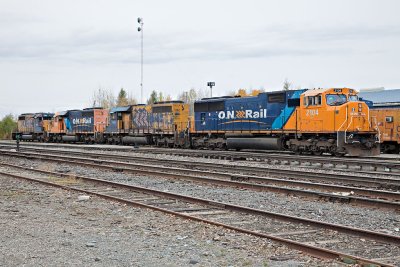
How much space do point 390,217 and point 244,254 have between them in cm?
375

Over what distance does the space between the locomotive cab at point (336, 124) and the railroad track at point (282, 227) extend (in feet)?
41.6

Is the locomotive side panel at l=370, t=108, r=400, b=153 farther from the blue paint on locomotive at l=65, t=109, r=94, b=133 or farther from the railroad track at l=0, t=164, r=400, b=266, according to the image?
the blue paint on locomotive at l=65, t=109, r=94, b=133

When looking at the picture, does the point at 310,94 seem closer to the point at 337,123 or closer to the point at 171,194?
the point at 337,123

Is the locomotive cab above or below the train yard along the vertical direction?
above

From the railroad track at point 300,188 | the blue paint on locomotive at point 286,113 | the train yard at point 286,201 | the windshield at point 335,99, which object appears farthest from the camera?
the blue paint on locomotive at point 286,113

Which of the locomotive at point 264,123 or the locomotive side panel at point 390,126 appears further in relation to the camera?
the locomotive side panel at point 390,126

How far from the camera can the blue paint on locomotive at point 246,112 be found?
26.3 meters

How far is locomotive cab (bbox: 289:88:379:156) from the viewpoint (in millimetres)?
22891

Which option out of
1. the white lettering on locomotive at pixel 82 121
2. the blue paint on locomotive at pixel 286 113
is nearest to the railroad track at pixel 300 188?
the blue paint on locomotive at pixel 286 113

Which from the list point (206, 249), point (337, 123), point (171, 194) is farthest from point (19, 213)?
point (337, 123)

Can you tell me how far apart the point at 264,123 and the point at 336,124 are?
5022 mm

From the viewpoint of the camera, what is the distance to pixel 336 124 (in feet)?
75.5

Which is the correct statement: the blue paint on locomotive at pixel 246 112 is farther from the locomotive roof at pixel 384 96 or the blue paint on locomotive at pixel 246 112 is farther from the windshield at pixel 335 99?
the locomotive roof at pixel 384 96

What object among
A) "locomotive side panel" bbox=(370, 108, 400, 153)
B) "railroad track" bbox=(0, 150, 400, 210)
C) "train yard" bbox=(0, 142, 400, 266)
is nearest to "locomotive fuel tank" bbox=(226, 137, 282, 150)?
"train yard" bbox=(0, 142, 400, 266)
